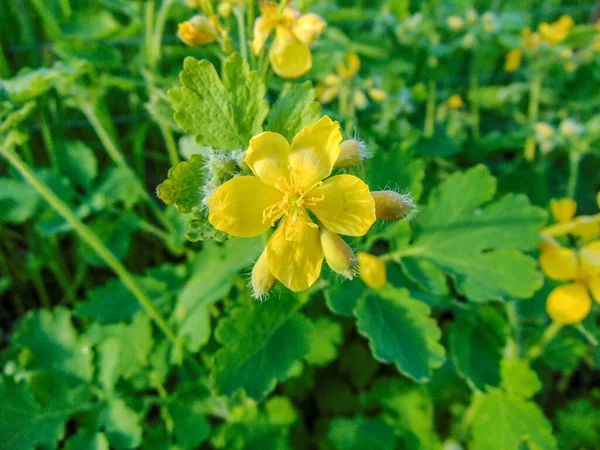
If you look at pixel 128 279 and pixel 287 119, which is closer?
pixel 287 119

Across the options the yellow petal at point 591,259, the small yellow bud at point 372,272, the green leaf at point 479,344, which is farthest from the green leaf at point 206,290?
the yellow petal at point 591,259

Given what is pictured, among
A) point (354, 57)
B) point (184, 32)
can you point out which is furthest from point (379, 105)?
point (184, 32)

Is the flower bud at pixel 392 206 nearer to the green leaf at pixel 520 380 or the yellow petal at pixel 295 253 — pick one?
the yellow petal at pixel 295 253

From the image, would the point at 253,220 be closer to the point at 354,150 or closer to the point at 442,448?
the point at 354,150

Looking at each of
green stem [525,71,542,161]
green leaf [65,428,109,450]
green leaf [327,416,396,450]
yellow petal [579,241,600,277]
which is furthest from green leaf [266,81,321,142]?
green stem [525,71,542,161]

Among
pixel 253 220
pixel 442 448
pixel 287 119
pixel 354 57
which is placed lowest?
pixel 442 448

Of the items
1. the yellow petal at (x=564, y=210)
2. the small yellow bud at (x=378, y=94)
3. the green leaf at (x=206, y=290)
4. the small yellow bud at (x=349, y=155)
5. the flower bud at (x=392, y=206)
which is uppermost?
the small yellow bud at (x=349, y=155)
